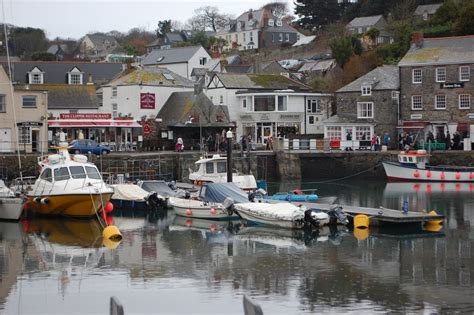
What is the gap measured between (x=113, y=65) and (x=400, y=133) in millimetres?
34390

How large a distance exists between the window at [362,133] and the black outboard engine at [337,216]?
32.4 metres

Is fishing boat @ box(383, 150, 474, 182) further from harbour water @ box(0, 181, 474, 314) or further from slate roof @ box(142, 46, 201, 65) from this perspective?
slate roof @ box(142, 46, 201, 65)

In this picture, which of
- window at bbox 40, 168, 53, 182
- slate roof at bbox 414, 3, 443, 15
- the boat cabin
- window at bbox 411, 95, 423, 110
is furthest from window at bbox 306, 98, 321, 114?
slate roof at bbox 414, 3, 443, 15

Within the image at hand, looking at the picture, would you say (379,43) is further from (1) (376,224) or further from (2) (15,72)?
(1) (376,224)

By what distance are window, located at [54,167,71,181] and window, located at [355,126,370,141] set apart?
3370cm

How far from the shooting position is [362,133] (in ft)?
230

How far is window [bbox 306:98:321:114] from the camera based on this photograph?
2950 inches

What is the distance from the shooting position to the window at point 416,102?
2724 inches

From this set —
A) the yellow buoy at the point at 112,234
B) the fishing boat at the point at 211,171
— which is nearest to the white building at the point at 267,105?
the fishing boat at the point at 211,171

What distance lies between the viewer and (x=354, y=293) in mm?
25531

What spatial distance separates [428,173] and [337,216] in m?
24.6

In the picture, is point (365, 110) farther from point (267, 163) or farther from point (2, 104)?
point (2, 104)

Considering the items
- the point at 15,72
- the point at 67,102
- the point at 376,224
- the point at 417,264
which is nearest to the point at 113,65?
Answer: the point at 15,72

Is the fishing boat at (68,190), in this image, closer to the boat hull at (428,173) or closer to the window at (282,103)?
the boat hull at (428,173)
